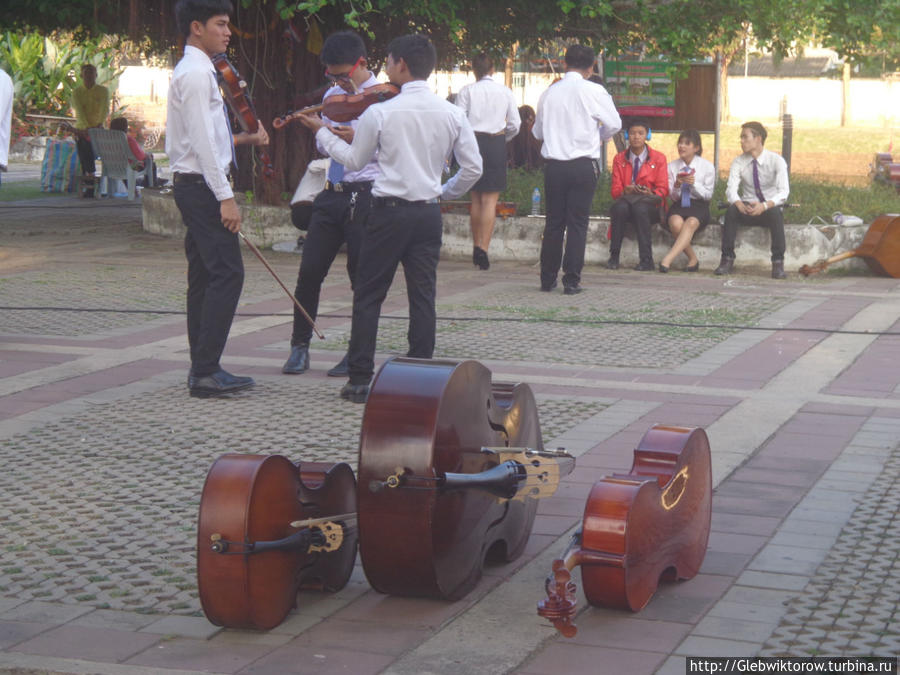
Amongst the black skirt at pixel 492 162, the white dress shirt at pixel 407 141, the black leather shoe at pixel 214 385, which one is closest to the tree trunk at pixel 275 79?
the black skirt at pixel 492 162

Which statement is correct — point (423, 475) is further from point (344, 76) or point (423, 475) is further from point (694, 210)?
point (694, 210)

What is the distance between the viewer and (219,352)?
721cm

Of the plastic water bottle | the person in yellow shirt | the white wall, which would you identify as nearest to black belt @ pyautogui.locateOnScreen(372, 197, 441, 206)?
the plastic water bottle

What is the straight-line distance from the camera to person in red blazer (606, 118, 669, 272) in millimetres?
12812

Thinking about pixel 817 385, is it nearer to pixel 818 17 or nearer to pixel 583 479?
pixel 583 479

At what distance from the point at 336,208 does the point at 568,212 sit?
13.0 feet

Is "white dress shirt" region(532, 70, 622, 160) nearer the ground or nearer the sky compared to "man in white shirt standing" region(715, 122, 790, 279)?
nearer the sky

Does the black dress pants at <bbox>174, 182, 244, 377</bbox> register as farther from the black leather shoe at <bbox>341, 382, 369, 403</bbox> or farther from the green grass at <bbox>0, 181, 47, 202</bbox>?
the green grass at <bbox>0, 181, 47, 202</bbox>

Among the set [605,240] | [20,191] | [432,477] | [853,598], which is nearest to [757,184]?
[605,240]

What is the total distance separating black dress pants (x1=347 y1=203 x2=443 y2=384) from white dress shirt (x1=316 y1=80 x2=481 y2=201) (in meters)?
0.11

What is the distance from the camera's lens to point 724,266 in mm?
12688

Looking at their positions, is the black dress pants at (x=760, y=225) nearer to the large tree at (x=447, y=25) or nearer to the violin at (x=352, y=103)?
the large tree at (x=447, y=25)

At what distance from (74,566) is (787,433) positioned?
11.3 feet

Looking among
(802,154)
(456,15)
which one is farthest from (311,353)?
(802,154)
